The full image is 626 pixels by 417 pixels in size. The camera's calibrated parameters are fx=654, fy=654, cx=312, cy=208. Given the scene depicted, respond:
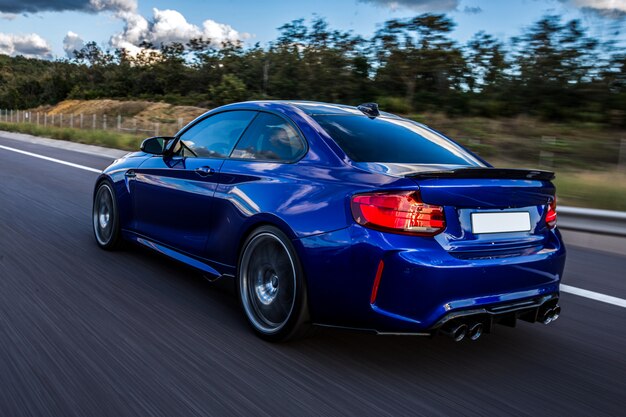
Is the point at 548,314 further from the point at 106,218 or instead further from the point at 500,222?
the point at 106,218

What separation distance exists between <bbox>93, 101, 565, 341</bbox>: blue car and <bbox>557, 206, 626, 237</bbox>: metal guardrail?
12.2ft

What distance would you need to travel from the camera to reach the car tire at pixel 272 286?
3.68 meters

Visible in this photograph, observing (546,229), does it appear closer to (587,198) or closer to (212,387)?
(212,387)

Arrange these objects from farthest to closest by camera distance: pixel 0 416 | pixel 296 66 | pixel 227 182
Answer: pixel 296 66, pixel 227 182, pixel 0 416

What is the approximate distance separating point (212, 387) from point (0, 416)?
93 centimetres

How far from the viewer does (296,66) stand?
37.5 meters

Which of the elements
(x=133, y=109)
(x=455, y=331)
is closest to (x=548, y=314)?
(x=455, y=331)

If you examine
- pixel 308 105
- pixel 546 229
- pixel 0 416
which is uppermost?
pixel 308 105

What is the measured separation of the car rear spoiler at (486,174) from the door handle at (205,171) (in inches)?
66.0

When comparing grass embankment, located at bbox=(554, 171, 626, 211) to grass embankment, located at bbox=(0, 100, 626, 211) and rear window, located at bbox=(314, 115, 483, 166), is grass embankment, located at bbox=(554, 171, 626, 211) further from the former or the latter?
rear window, located at bbox=(314, 115, 483, 166)

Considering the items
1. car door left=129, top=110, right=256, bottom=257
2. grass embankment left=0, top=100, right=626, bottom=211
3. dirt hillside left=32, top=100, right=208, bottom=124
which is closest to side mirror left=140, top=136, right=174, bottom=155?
car door left=129, top=110, right=256, bottom=257

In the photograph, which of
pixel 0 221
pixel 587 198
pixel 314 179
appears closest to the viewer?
pixel 314 179

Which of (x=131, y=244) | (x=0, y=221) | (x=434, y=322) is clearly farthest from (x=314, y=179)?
(x=0, y=221)

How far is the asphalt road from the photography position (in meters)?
3.05
